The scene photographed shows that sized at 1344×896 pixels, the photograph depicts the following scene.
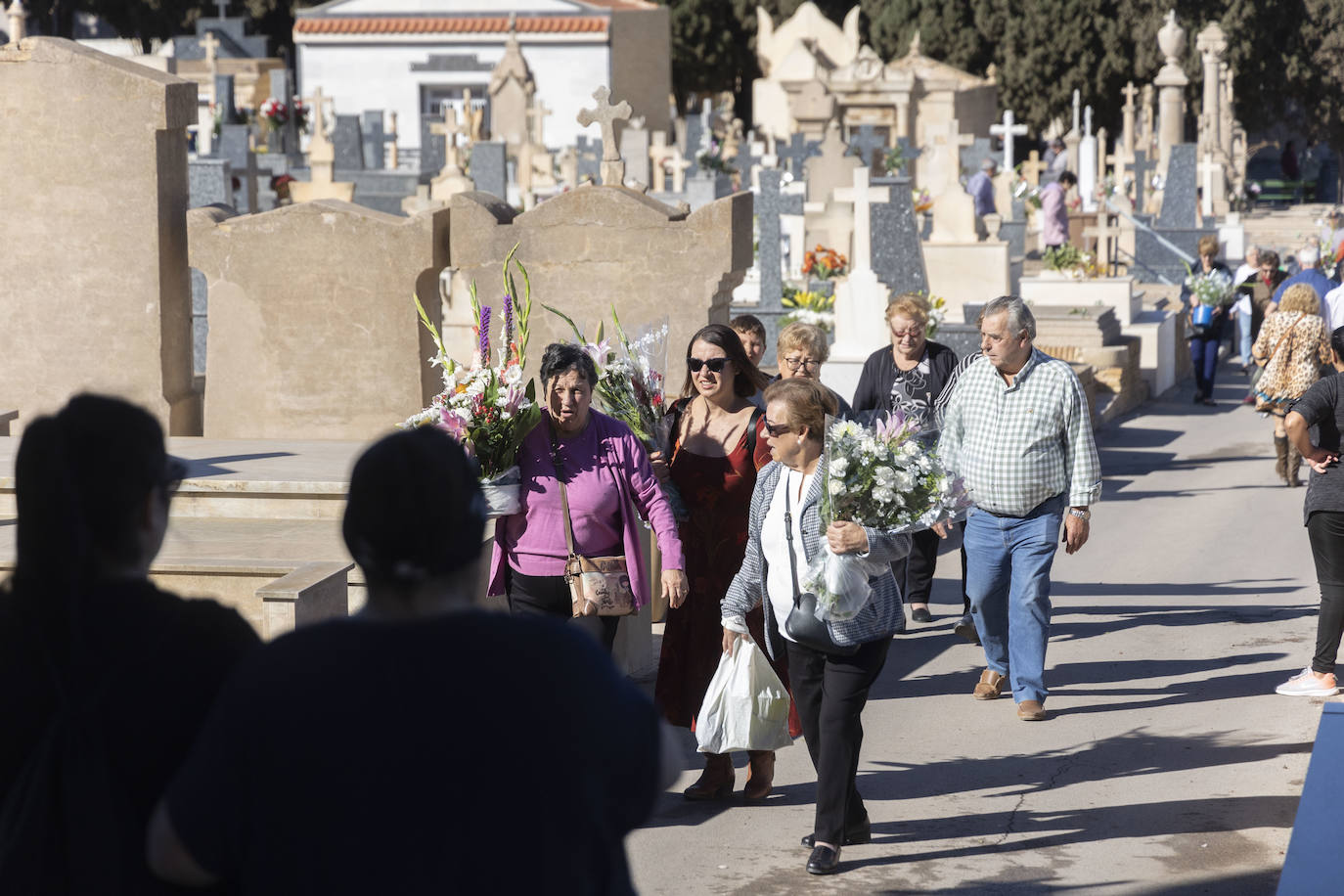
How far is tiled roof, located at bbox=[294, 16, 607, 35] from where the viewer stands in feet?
155

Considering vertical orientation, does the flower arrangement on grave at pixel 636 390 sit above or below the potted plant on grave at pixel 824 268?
below

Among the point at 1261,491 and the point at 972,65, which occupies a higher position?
the point at 972,65

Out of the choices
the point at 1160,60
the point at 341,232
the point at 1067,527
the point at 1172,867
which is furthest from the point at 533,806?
the point at 1160,60

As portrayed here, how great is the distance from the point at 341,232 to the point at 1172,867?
18.9 ft

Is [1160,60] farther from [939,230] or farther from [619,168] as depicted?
[619,168]

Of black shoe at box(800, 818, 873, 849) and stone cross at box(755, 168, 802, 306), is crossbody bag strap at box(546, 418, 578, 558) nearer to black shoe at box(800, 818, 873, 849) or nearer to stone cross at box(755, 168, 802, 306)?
black shoe at box(800, 818, 873, 849)

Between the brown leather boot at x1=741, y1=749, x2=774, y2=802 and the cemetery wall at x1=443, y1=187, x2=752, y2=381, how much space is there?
3.98 m

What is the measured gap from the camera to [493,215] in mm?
9711

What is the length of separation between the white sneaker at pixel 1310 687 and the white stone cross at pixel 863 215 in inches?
272

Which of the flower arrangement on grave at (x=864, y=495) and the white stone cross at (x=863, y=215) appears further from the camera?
the white stone cross at (x=863, y=215)

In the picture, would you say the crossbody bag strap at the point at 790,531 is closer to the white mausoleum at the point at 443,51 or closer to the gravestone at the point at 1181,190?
the gravestone at the point at 1181,190

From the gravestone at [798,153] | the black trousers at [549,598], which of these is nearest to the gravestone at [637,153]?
the gravestone at [798,153]

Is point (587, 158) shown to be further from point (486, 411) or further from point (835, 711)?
point (835, 711)

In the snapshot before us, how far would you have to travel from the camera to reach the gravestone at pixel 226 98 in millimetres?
34844
